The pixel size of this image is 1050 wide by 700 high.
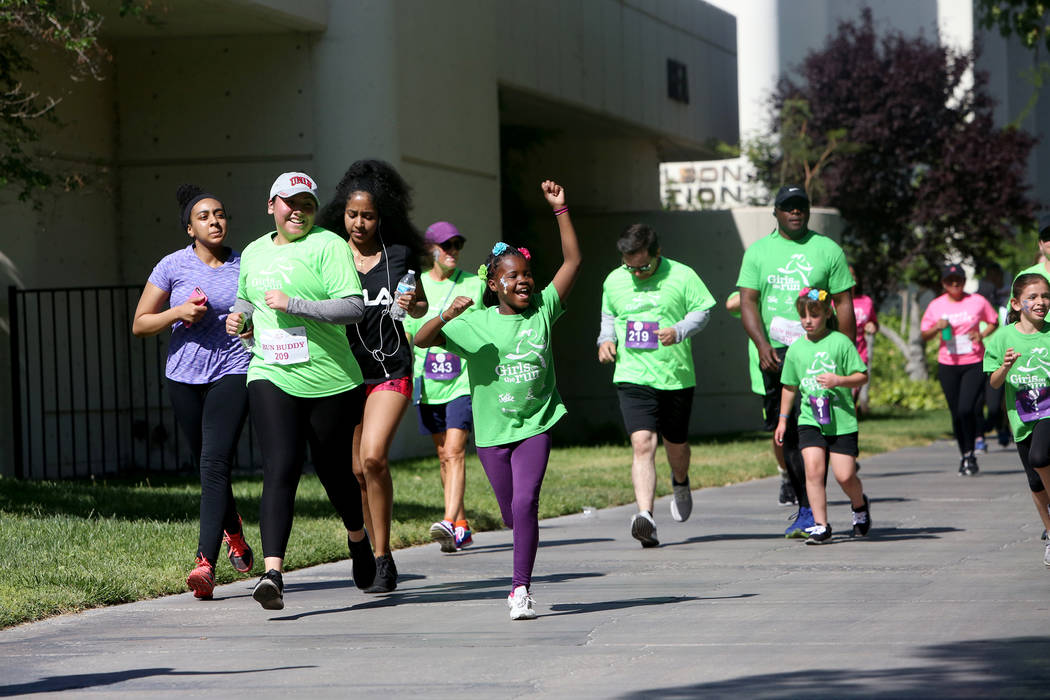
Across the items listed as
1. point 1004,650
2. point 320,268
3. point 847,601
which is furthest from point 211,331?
point 1004,650

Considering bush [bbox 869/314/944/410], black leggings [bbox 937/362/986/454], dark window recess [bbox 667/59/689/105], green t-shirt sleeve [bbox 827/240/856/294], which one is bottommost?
bush [bbox 869/314/944/410]

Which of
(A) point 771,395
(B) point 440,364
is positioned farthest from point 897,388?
(B) point 440,364

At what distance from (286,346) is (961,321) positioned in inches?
385

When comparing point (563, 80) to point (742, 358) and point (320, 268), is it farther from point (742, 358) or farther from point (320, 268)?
point (320, 268)

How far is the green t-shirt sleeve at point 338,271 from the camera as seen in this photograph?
7.20m

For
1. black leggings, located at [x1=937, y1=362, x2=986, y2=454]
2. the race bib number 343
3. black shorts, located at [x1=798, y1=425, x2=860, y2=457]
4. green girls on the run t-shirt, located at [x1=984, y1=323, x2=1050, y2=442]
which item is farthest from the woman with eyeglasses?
black leggings, located at [x1=937, y1=362, x2=986, y2=454]

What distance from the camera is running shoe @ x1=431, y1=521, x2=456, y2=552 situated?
30.8ft

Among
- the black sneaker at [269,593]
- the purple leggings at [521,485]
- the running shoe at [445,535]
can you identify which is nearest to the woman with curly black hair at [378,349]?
the purple leggings at [521,485]

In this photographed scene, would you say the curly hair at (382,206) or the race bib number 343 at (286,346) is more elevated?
the curly hair at (382,206)

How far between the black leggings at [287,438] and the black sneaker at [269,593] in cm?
17

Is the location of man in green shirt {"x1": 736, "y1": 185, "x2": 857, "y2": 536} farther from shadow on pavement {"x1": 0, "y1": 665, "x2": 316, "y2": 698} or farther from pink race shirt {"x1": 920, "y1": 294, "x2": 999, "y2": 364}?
pink race shirt {"x1": 920, "y1": 294, "x2": 999, "y2": 364}

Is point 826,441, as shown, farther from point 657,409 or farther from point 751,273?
point 751,273

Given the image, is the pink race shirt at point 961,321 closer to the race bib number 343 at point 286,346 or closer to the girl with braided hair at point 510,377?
the girl with braided hair at point 510,377

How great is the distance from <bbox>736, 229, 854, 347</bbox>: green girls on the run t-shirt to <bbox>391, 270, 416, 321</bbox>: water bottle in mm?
3261
